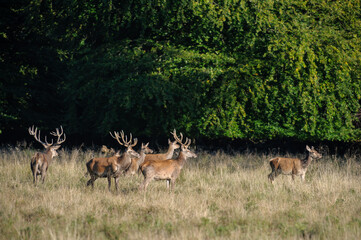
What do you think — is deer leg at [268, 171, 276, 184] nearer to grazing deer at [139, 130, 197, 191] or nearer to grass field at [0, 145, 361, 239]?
grass field at [0, 145, 361, 239]

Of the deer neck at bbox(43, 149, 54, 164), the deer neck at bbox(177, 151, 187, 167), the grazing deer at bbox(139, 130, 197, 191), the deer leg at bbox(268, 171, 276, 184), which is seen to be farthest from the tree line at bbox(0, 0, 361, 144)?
the grazing deer at bbox(139, 130, 197, 191)

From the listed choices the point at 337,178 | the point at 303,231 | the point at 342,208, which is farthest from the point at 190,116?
the point at 303,231

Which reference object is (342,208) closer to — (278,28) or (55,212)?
(55,212)

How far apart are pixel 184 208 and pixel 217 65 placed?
6937 mm

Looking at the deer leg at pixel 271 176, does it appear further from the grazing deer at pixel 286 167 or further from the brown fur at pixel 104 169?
the brown fur at pixel 104 169

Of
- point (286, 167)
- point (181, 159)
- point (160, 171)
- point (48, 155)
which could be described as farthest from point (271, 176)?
point (48, 155)

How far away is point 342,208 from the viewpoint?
8.48 meters

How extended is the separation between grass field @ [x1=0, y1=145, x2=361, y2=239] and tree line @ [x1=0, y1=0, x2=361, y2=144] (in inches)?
121

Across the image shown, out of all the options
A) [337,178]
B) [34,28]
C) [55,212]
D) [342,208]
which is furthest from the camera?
[34,28]

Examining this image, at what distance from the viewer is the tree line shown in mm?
14117

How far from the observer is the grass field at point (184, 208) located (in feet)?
22.9

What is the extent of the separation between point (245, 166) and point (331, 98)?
3499 millimetres

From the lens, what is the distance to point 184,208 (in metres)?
8.16

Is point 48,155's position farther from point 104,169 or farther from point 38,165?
point 104,169
